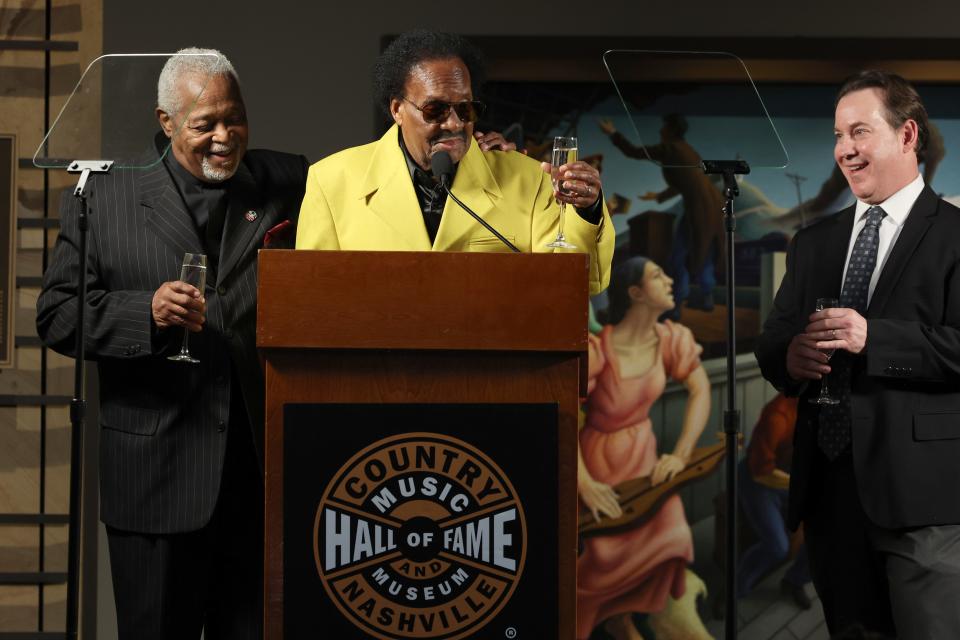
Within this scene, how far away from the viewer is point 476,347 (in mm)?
2111

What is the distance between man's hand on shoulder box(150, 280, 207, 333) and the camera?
262 centimetres

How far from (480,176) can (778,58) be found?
222 centimetres

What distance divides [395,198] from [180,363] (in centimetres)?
68

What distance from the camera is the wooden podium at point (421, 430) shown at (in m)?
2.10

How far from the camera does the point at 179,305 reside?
8.59 feet

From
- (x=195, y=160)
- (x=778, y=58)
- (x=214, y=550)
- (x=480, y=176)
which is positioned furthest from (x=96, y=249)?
(x=778, y=58)

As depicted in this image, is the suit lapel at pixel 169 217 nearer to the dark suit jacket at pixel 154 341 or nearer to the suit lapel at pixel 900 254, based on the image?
the dark suit jacket at pixel 154 341

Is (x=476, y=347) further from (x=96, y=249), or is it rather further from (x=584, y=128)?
(x=584, y=128)

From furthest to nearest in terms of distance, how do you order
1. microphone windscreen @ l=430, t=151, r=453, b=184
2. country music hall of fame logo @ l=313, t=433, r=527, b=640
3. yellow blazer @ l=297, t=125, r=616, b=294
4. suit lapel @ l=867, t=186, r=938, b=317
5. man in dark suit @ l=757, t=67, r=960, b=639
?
suit lapel @ l=867, t=186, r=938, b=317
man in dark suit @ l=757, t=67, r=960, b=639
yellow blazer @ l=297, t=125, r=616, b=294
microphone windscreen @ l=430, t=151, r=453, b=184
country music hall of fame logo @ l=313, t=433, r=527, b=640

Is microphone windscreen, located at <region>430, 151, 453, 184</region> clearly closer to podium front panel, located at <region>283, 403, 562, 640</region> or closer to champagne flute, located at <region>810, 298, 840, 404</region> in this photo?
podium front panel, located at <region>283, 403, 562, 640</region>

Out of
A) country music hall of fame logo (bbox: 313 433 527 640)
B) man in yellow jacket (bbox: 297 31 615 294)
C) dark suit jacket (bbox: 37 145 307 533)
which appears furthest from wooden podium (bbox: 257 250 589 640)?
dark suit jacket (bbox: 37 145 307 533)

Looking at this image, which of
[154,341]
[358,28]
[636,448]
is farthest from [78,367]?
[636,448]

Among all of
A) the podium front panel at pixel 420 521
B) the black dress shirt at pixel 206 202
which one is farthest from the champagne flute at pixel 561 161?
the black dress shirt at pixel 206 202

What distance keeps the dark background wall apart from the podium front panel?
253 centimetres
